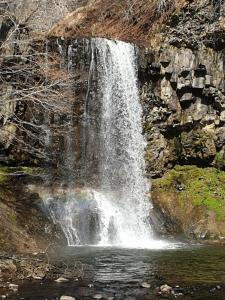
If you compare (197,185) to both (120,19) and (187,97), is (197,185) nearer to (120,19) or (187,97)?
(187,97)

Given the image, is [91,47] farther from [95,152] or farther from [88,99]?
[95,152]

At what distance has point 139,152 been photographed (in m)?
25.2

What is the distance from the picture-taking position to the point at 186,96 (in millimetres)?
25094

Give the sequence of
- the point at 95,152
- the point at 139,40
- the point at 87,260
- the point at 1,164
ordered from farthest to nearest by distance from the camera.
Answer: the point at 139,40
the point at 95,152
the point at 1,164
the point at 87,260

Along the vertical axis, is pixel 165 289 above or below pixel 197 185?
below

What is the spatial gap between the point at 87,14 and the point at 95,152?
16995mm

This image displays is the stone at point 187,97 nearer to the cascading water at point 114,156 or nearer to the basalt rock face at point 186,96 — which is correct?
the basalt rock face at point 186,96

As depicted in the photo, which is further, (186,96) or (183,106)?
(183,106)

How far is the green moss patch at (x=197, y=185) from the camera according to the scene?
23.8m

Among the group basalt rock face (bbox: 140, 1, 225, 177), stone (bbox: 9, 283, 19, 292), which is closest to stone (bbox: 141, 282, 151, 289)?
stone (bbox: 9, 283, 19, 292)

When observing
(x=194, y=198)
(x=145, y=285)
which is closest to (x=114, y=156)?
(x=194, y=198)

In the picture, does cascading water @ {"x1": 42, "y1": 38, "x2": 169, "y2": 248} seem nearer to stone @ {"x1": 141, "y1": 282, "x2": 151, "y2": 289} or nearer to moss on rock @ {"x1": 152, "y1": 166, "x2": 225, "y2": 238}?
moss on rock @ {"x1": 152, "y1": 166, "x2": 225, "y2": 238}

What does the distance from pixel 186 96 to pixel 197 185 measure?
4482 millimetres

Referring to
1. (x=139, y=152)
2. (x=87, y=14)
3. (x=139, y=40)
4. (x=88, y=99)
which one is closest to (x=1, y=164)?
(x=88, y=99)
